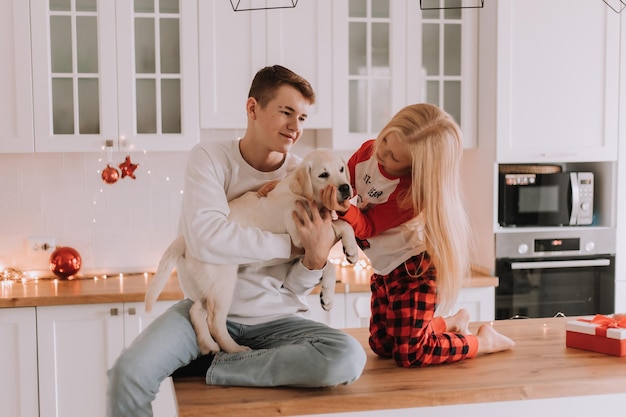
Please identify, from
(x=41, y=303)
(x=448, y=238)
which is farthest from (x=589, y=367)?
(x=41, y=303)

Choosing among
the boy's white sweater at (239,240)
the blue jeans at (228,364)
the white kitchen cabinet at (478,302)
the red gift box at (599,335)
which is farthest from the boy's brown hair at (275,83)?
the white kitchen cabinet at (478,302)

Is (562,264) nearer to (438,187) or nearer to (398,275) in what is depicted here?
(398,275)

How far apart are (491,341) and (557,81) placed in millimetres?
1678

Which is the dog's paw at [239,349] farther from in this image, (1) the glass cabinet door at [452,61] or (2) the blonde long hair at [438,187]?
(1) the glass cabinet door at [452,61]

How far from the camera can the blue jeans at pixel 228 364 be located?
6.38 ft

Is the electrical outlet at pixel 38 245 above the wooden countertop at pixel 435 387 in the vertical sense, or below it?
above

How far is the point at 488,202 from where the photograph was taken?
3.62 metres

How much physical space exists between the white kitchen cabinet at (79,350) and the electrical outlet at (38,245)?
0.56m

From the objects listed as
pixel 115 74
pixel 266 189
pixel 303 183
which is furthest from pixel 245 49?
pixel 303 183

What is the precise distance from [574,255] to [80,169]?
7.84 ft

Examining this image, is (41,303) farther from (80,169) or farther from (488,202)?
(488,202)

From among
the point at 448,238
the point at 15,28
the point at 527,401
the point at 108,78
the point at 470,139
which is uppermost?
the point at 15,28

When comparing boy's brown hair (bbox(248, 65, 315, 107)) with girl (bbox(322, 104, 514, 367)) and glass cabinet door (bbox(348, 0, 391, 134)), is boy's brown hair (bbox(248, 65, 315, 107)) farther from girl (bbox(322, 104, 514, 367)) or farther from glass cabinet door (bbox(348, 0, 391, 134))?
glass cabinet door (bbox(348, 0, 391, 134))

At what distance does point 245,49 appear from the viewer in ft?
11.2
